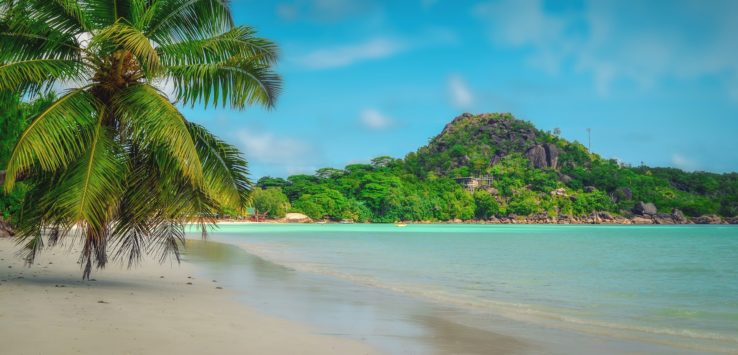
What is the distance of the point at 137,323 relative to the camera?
7.84m

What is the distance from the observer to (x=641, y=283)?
2017 centimetres

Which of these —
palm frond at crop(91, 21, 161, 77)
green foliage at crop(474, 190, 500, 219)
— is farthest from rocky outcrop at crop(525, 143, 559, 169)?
palm frond at crop(91, 21, 161, 77)

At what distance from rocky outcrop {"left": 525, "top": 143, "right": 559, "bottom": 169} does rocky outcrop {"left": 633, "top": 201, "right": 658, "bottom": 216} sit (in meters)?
25.6

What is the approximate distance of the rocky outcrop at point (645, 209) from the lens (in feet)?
546

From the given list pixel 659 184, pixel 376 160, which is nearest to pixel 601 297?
pixel 376 160

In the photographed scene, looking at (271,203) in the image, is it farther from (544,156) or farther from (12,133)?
(12,133)

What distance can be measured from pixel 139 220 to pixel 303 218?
432ft

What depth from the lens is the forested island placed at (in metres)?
156

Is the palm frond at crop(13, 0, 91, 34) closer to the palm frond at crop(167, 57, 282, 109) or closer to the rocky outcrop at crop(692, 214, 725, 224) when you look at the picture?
the palm frond at crop(167, 57, 282, 109)

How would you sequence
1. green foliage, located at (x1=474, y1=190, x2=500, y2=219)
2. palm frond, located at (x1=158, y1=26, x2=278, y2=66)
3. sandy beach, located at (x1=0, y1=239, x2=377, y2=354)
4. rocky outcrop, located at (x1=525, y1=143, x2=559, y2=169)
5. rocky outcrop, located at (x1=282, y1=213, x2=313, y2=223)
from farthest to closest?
1. rocky outcrop, located at (x1=525, y1=143, x2=559, y2=169)
2. green foliage, located at (x1=474, y1=190, x2=500, y2=219)
3. rocky outcrop, located at (x1=282, y1=213, x2=313, y2=223)
4. palm frond, located at (x1=158, y1=26, x2=278, y2=66)
5. sandy beach, located at (x1=0, y1=239, x2=377, y2=354)

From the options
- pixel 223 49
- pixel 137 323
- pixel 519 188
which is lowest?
pixel 137 323

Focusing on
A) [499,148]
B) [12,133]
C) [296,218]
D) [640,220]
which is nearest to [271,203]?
[296,218]

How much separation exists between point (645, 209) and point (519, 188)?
33.8 meters

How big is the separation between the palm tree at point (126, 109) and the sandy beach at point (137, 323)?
3.46 feet
